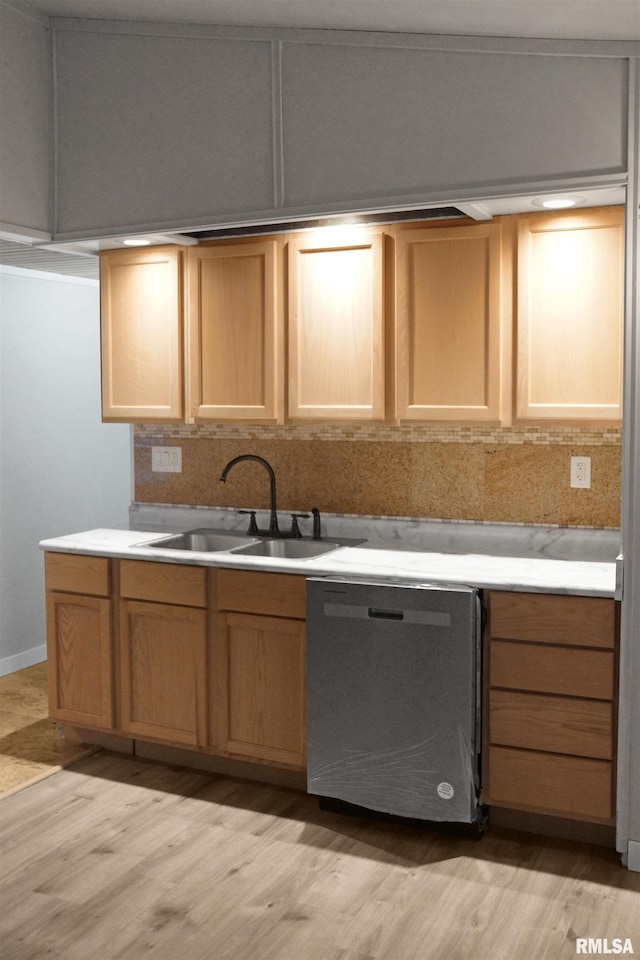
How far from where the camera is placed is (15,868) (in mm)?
2834

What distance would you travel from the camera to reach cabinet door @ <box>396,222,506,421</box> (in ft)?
10.3

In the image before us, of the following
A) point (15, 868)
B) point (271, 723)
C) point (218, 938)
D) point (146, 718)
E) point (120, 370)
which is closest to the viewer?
point (218, 938)

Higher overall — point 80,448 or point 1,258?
point 1,258

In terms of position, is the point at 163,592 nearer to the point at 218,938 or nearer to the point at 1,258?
the point at 218,938

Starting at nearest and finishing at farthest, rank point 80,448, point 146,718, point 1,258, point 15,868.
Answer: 1. point 15,868
2. point 146,718
3. point 1,258
4. point 80,448

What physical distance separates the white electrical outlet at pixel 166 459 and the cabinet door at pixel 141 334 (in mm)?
364

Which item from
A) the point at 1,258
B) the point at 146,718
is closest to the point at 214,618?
the point at 146,718

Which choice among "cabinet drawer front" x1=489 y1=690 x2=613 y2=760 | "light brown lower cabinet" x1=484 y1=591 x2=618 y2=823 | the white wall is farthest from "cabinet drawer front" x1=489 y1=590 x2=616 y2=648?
the white wall

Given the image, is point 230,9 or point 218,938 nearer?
point 218,938

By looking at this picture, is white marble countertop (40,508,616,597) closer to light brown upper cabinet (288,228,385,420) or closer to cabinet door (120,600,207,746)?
cabinet door (120,600,207,746)

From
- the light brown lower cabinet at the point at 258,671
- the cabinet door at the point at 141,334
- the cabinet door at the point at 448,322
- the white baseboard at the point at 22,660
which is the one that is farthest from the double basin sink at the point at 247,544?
the white baseboard at the point at 22,660

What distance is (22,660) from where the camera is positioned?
16.0 feet

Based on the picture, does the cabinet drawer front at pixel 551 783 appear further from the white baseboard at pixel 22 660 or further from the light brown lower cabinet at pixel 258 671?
the white baseboard at pixel 22 660

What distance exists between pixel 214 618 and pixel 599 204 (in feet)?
6.36
